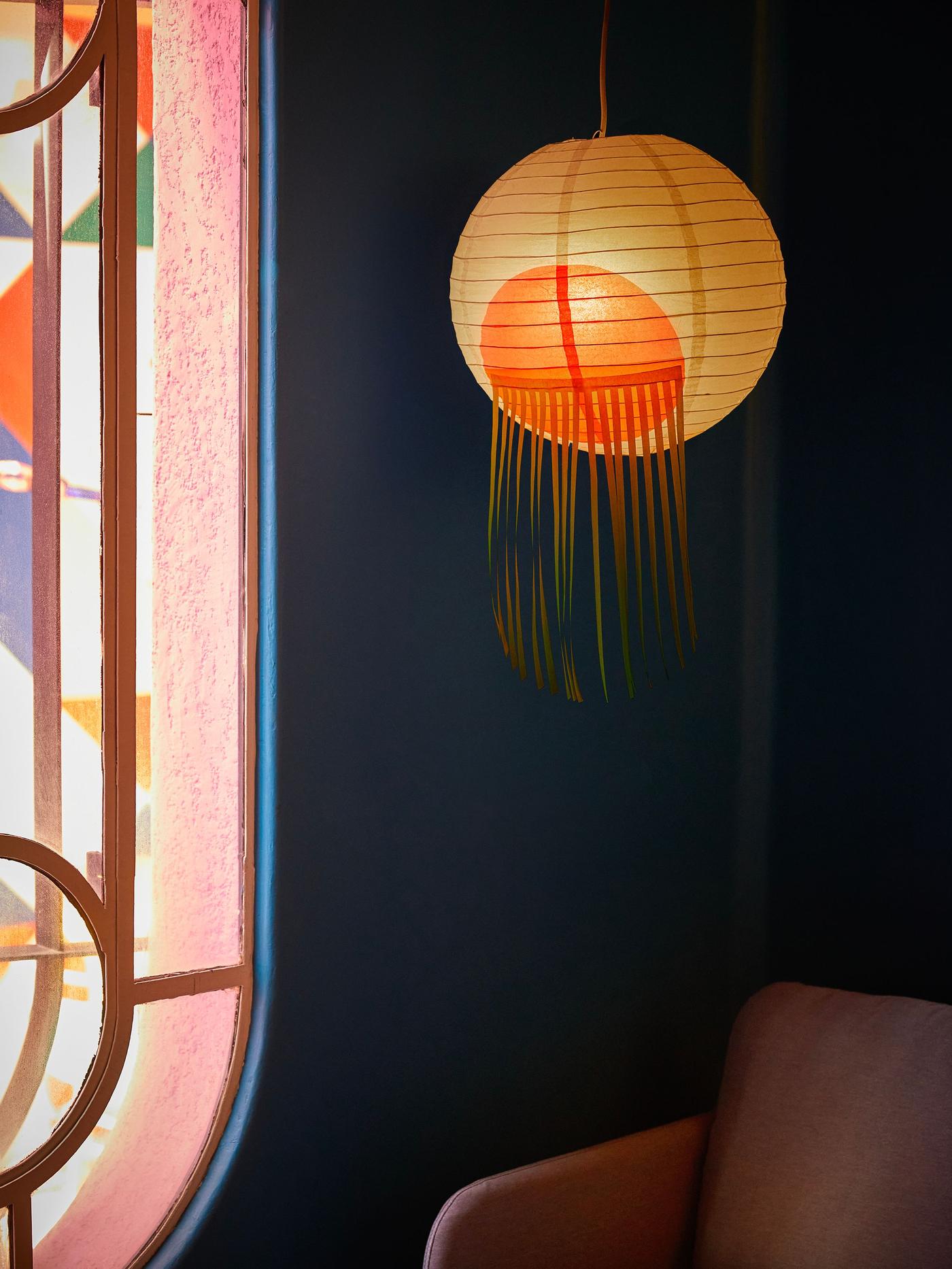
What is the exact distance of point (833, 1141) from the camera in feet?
5.39

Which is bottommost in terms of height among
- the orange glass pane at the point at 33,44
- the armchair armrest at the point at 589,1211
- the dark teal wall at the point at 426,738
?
the armchair armrest at the point at 589,1211

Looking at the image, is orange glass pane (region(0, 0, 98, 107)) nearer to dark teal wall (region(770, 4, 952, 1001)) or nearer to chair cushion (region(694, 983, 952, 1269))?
dark teal wall (region(770, 4, 952, 1001))

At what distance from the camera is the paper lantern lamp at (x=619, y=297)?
1298mm

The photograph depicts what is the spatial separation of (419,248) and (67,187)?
1.82ft

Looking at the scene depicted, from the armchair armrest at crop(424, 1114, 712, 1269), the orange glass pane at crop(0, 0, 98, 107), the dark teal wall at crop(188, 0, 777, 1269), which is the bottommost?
the armchair armrest at crop(424, 1114, 712, 1269)

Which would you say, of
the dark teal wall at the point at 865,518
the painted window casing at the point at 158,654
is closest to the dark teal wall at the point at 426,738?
the painted window casing at the point at 158,654

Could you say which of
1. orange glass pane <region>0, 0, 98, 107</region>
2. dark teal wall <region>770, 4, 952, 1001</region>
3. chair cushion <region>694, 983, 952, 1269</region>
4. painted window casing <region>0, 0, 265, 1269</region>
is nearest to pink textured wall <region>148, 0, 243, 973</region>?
painted window casing <region>0, 0, 265, 1269</region>

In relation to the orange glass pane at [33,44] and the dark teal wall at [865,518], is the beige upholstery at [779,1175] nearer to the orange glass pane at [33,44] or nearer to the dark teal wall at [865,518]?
the dark teal wall at [865,518]

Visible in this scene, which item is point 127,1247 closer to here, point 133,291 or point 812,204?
point 133,291

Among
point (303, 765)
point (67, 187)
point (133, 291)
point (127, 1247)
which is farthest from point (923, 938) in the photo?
point (67, 187)

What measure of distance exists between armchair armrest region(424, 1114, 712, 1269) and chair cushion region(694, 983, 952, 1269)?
52mm

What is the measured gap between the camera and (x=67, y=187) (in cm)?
158

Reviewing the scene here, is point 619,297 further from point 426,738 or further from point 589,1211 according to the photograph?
point 589,1211

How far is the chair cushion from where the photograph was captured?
5.09ft
